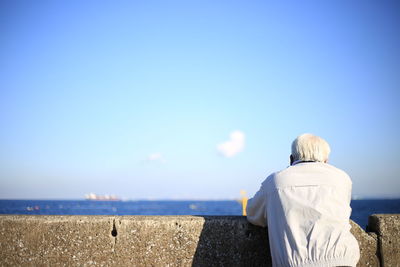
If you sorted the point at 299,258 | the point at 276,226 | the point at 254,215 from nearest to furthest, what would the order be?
the point at 299,258 < the point at 276,226 < the point at 254,215

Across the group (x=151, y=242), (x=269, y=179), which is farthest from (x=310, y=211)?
(x=151, y=242)

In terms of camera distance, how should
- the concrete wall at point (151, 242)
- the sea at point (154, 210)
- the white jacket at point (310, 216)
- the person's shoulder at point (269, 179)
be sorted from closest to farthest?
the white jacket at point (310, 216)
the person's shoulder at point (269, 179)
the concrete wall at point (151, 242)
the sea at point (154, 210)

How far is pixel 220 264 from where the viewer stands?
3.02 meters

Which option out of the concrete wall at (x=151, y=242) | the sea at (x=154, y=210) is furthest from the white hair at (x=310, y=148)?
the sea at (x=154, y=210)

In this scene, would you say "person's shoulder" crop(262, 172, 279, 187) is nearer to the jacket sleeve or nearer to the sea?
the jacket sleeve

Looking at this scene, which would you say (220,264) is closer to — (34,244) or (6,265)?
(34,244)

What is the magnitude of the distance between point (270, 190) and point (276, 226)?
26cm

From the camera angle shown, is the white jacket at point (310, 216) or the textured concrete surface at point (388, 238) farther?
the textured concrete surface at point (388, 238)

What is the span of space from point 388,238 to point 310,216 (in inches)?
47.8

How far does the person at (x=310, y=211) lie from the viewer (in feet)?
7.37

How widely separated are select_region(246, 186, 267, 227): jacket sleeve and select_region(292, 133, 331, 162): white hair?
16.0 inches

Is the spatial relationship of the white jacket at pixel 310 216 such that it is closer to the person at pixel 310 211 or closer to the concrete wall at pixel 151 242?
the person at pixel 310 211

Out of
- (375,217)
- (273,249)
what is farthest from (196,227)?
(375,217)

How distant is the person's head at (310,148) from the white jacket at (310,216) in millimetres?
101
